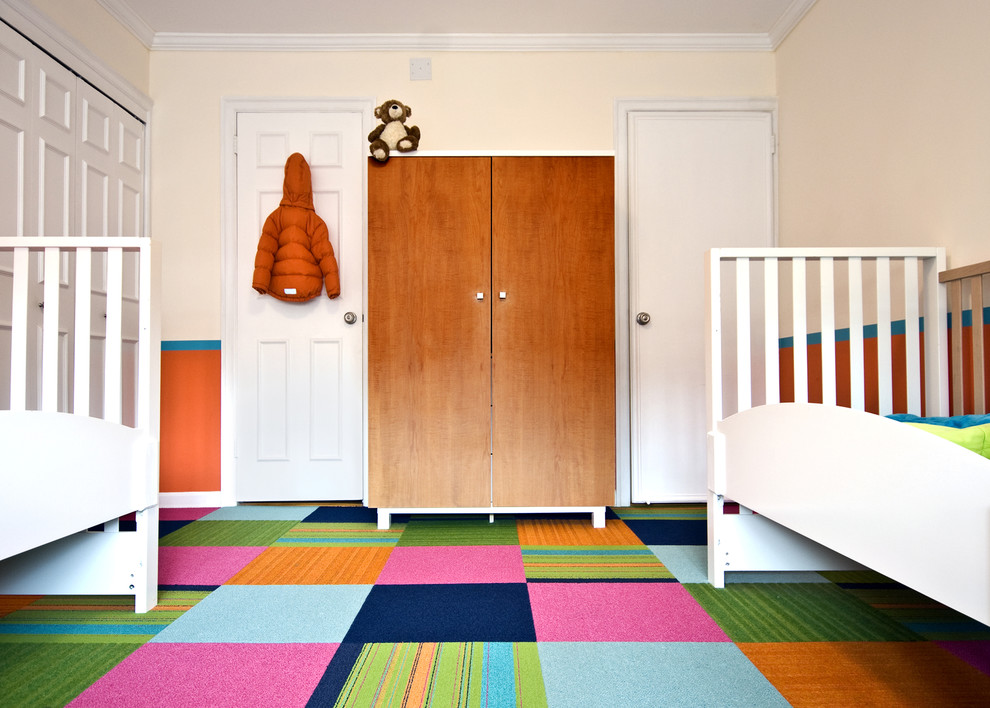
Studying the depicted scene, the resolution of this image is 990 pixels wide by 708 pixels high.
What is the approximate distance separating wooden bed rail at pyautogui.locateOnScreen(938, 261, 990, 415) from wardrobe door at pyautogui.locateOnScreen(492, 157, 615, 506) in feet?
3.47

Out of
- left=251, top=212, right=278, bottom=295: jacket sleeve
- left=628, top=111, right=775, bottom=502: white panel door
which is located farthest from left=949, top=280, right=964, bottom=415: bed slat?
left=251, top=212, right=278, bottom=295: jacket sleeve

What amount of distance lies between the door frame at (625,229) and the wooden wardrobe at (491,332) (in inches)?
22.0

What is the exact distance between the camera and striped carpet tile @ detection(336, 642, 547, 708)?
43.8 inches

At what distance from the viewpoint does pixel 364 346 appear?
2828 millimetres

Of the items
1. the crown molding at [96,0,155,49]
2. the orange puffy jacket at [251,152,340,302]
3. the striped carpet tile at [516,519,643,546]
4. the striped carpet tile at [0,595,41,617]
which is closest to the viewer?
the striped carpet tile at [0,595,41,617]

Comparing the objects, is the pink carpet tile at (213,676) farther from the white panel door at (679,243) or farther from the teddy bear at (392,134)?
the white panel door at (679,243)

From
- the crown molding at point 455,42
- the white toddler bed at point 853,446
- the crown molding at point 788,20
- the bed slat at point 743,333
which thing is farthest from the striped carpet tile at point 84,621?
the crown molding at point 788,20

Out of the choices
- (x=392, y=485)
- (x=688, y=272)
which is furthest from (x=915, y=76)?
(x=392, y=485)

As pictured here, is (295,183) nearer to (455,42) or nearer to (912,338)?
(455,42)

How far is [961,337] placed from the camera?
1.59 meters

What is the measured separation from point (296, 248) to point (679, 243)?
1.83m

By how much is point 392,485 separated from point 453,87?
1.92m

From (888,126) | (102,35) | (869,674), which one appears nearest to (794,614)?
(869,674)

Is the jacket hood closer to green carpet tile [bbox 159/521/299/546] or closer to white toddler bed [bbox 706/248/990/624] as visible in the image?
green carpet tile [bbox 159/521/299/546]
